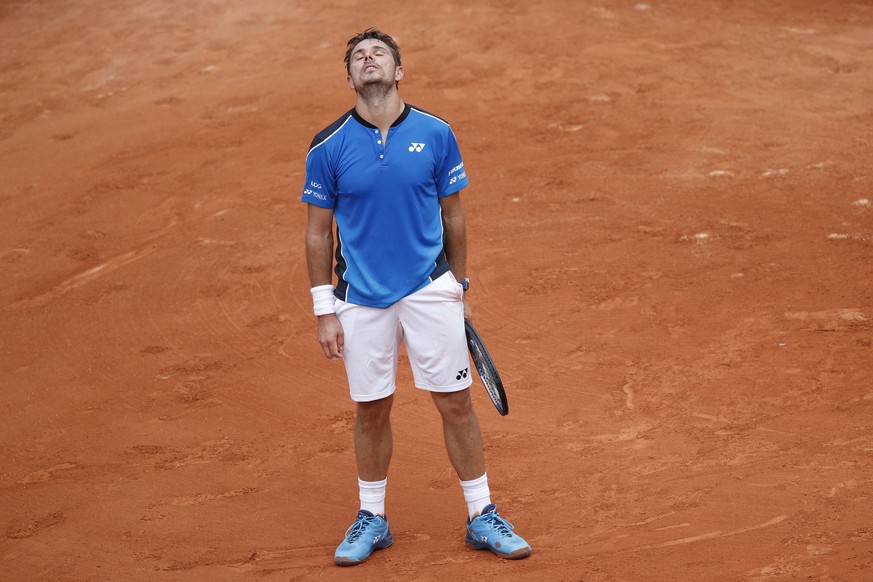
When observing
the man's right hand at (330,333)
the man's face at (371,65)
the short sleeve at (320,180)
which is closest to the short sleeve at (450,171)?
the man's face at (371,65)

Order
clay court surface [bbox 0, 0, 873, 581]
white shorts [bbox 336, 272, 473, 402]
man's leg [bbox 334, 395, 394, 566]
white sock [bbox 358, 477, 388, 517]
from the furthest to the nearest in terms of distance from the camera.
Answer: clay court surface [bbox 0, 0, 873, 581], white sock [bbox 358, 477, 388, 517], man's leg [bbox 334, 395, 394, 566], white shorts [bbox 336, 272, 473, 402]

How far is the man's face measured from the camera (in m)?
4.75

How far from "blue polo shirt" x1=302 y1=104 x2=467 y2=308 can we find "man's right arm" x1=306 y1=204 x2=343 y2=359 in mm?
64

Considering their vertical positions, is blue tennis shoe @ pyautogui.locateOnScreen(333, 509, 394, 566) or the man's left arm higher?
the man's left arm

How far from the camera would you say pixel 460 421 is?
506 cm

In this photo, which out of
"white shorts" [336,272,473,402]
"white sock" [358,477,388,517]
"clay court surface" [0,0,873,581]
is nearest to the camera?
"white shorts" [336,272,473,402]

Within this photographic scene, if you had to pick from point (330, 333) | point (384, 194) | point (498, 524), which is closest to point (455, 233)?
point (384, 194)

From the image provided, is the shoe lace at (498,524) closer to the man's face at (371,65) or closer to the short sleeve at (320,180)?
the short sleeve at (320,180)

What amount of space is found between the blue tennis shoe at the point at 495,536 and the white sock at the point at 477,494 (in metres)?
0.03

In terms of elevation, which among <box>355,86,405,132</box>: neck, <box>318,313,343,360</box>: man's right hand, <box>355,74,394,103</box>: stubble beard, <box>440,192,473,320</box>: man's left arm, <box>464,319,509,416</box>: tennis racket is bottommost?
<box>464,319,509,416</box>: tennis racket

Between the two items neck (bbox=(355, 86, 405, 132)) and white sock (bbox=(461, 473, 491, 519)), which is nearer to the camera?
neck (bbox=(355, 86, 405, 132))

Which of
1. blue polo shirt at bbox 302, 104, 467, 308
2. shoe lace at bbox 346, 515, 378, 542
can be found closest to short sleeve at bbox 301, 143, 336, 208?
blue polo shirt at bbox 302, 104, 467, 308

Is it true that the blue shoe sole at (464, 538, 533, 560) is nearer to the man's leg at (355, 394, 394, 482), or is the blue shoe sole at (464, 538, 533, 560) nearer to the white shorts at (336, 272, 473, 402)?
the man's leg at (355, 394, 394, 482)

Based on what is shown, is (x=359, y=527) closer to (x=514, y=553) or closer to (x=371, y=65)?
(x=514, y=553)
